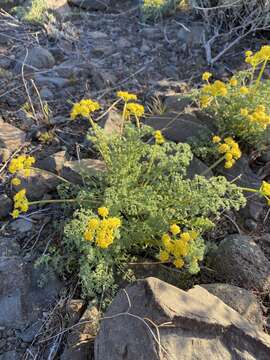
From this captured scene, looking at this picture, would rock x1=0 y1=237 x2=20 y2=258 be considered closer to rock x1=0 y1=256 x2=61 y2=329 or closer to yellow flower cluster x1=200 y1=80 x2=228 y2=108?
rock x1=0 y1=256 x2=61 y2=329

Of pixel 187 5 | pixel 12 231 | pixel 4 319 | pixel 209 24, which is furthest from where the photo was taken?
pixel 187 5

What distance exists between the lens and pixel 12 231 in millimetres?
2941

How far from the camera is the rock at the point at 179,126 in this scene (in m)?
3.53

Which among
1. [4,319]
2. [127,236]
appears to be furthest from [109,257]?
[4,319]

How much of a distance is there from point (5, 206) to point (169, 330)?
165cm

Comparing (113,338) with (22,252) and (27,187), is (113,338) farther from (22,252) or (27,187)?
(27,187)

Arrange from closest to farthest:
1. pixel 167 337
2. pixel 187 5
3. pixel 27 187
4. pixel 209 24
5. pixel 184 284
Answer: pixel 167 337
pixel 184 284
pixel 27 187
pixel 209 24
pixel 187 5

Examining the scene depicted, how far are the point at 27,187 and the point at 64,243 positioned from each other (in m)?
0.62

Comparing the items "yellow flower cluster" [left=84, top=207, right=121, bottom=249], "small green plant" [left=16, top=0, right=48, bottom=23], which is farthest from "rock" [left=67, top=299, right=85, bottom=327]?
"small green plant" [left=16, top=0, right=48, bottom=23]

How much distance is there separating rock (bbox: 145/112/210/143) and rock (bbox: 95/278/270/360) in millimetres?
1684

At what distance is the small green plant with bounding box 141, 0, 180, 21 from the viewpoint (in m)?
5.58

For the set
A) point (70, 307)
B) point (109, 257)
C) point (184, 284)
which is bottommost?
point (184, 284)

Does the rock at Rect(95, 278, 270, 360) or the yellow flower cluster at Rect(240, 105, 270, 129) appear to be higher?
the yellow flower cluster at Rect(240, 105, 270, 129)

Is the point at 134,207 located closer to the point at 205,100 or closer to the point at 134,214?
the point at 134,214
